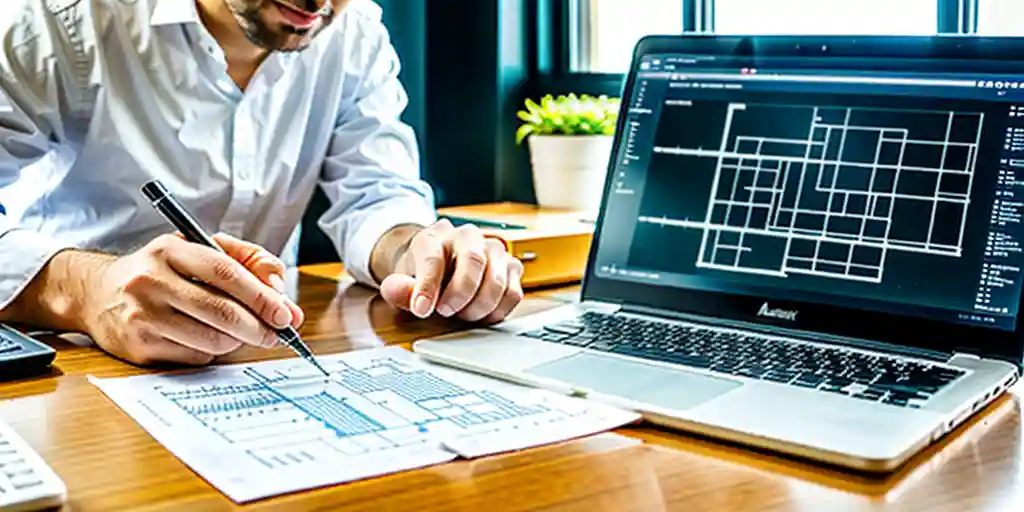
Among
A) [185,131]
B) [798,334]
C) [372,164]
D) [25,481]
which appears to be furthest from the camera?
[372,164]

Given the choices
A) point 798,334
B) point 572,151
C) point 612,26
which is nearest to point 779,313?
point 798,334

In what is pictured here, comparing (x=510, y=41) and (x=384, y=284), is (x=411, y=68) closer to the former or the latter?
(x=510, y=41)

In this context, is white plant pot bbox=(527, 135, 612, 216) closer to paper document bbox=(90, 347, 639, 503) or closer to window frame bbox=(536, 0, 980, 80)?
window frame bbox=(536, 0, 980, 80)

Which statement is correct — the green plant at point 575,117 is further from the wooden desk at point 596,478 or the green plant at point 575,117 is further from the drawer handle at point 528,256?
the wooden desk at point 596,478

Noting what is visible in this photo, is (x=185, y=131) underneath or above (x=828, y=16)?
underneath

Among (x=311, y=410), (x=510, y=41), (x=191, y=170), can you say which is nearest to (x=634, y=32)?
(x=510, y=41)

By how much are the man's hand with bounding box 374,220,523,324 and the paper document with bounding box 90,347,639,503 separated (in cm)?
13

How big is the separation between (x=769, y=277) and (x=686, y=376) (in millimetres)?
235

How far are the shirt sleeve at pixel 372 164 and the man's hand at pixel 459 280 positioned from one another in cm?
35

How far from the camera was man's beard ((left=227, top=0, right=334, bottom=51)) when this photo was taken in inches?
54.9

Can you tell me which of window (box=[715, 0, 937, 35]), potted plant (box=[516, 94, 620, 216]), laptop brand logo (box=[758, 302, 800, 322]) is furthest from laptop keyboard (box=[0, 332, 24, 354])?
potted plant (box=[516, 94, 620, 216])

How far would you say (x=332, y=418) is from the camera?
2.63 ft

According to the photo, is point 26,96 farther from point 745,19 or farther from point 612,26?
point 612,26

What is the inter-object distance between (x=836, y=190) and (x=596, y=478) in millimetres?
496
